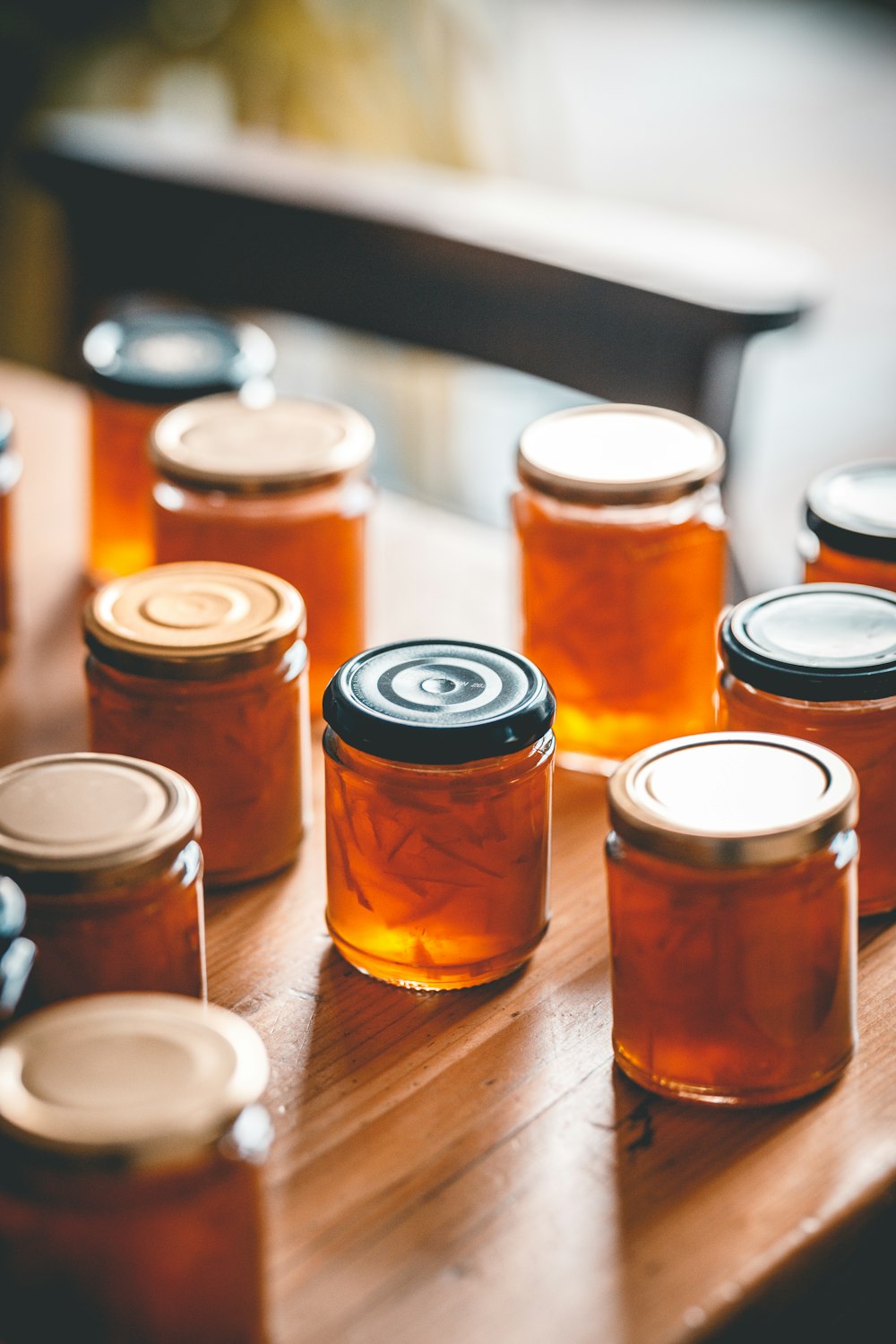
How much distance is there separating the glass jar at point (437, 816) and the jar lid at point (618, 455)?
0.17 metres

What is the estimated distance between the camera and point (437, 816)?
0.65 metres

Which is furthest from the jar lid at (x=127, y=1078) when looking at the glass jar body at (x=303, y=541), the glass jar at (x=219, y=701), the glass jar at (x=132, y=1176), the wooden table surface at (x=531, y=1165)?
the glass jar body at (x=303, y=541)

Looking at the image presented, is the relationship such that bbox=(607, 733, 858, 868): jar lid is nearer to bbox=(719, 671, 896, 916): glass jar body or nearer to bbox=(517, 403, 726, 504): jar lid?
bbox=(719, 671, 896, 916): glass jar body

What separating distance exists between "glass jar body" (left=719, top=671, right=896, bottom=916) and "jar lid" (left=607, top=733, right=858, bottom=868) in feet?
Answer: 0.15

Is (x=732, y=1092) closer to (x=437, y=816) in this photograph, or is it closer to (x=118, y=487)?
(x=437, y=816)

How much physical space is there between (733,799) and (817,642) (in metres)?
0.15

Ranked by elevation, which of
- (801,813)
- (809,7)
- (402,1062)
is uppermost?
(809,7)

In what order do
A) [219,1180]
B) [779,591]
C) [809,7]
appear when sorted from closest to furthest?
[219,1180]
[779,591]
[809,7]

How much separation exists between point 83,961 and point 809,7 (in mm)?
4602

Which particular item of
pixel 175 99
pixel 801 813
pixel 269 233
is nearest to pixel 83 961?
pixel 801 813

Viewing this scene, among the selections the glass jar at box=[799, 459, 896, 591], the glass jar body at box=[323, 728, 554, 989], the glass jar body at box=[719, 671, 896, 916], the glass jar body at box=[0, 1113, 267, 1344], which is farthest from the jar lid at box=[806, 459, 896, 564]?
the glass jar body at box=[0, 1113, 267, 1344]

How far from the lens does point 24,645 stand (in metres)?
1.02

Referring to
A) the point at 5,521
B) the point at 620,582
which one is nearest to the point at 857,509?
the point at 620,582

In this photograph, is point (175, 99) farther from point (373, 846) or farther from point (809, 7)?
point (809, 7)
